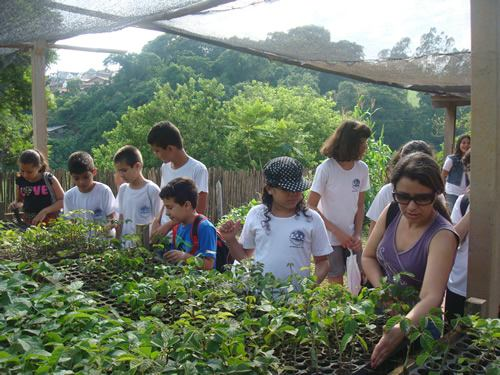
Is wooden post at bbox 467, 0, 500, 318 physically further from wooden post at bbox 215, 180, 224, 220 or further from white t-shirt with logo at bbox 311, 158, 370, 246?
wooden post at bbox 215, 180, 224, 220

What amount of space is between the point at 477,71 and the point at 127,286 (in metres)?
1.60

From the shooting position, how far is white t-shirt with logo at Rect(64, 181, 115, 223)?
431cm

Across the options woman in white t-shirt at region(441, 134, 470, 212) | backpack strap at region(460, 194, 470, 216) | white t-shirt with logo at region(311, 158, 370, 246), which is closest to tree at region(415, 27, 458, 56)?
white t-shirt with logo at region(311, 158, 370, 246)

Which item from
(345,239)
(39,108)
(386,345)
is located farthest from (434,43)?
(39,108)

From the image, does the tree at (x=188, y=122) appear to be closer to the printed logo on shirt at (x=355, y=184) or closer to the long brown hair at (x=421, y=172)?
the printed logo on shirt at (x=355, y=184)

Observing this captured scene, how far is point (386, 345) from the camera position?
172 cm

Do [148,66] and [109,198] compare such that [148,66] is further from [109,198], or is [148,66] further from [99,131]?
[109,198]

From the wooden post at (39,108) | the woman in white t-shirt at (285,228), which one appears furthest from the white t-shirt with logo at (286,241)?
the wooden post at (39,108)

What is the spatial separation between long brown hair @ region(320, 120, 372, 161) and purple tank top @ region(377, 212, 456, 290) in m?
1.41

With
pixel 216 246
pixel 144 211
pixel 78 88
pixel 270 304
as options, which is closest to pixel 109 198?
pixel 144 211

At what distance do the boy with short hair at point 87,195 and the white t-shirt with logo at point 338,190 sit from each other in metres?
1.63

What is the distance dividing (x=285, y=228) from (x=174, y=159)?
4.33 ft

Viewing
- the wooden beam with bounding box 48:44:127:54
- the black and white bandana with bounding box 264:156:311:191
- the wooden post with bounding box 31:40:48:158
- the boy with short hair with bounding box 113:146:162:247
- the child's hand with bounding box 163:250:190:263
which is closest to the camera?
the black and white bandana with bounding box 264:156:311:191

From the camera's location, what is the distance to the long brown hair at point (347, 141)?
3666mm
